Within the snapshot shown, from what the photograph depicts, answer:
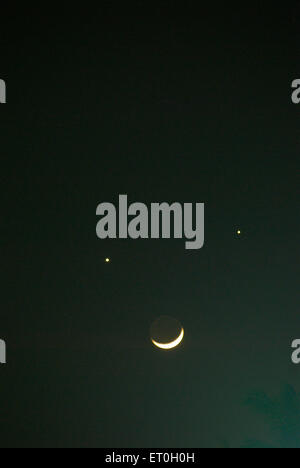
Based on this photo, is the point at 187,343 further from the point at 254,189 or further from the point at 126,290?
the point at 254,189

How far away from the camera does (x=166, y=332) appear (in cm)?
395

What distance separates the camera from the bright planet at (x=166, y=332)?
395cm

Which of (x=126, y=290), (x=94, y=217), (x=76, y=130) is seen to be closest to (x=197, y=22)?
(x=76, y=130)
